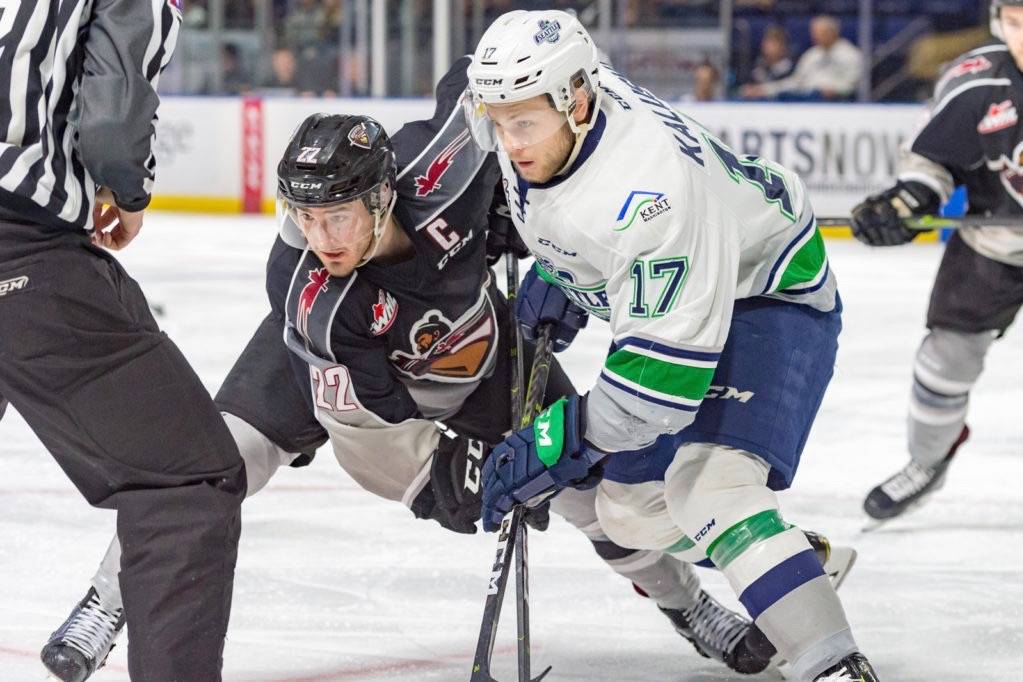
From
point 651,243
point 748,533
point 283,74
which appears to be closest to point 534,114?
point 651,243

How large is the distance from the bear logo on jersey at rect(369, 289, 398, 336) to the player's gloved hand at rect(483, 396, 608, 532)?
30cm

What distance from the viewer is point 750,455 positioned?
203 cm

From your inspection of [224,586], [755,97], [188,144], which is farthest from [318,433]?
[188,144]

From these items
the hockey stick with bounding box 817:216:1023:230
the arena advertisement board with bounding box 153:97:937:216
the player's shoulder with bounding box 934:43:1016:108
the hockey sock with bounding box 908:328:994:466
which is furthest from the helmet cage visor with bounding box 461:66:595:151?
the arena advertisement board with bounding box 153:97:937:216

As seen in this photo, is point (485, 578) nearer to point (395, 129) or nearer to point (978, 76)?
point (978, 76)

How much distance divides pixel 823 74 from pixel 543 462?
6832 millimetres

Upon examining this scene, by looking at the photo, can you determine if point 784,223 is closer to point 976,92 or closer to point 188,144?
point 976,92

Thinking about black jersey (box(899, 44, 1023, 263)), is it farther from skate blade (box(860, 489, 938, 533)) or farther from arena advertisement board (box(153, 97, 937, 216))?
arena advertisement board (box(153, 97, 937, 216))

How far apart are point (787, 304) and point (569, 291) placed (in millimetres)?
292

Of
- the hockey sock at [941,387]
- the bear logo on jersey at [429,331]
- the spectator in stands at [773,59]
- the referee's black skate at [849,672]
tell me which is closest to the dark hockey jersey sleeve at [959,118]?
the hockey sock at [941,387]

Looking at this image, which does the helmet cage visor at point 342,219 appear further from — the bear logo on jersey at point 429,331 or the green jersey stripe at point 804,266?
the green jersey stripe at point 804,266

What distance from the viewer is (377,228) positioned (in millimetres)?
2189

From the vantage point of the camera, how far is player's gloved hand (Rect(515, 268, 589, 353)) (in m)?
2.38

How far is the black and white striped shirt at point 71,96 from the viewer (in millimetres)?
1664
